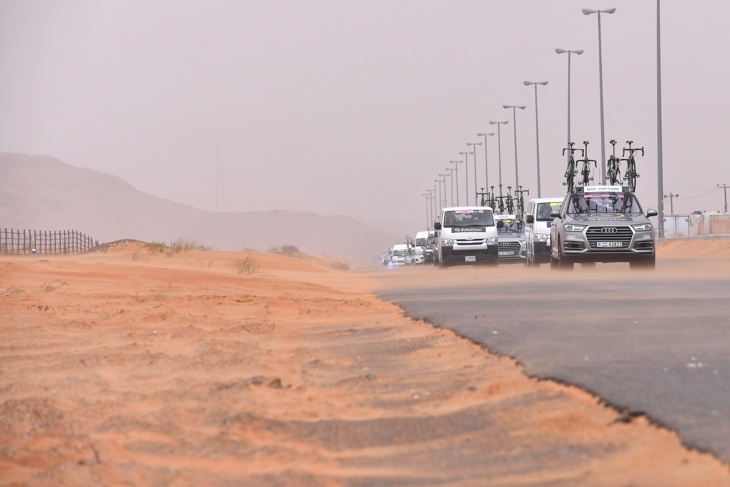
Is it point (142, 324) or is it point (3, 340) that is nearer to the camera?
point (3, 340)

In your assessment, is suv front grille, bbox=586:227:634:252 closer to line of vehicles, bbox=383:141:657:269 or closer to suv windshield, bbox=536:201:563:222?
line of vehicles, bbox=383:141:657:269

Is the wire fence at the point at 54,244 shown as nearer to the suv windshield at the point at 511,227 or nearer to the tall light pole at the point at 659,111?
the suv windshield at the point at 511,227

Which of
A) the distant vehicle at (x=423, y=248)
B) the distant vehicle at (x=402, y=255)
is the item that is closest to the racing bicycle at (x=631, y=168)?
the distant vehicle at (x=423, y=248)

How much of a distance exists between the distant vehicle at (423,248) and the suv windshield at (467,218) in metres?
15.7

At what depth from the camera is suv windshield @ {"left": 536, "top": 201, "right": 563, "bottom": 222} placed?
31.8m

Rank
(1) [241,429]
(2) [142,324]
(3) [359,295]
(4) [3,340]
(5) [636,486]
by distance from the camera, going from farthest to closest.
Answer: (3) [359,295] < (2) [142,324] < (4) [3,340] < (1) [241,429] < (5) [636,486]

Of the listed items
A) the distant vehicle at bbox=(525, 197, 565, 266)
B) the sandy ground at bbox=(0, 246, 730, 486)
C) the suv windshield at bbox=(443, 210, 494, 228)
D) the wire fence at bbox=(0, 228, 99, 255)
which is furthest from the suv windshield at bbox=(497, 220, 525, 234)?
the sandy ground at bbox=(0, 246, 730, 486)

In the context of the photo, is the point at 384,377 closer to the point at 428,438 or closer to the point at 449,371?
the point at 449,371

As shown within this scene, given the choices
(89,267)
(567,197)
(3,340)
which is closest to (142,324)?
(3,340)

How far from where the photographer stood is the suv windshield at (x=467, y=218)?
3406 cm

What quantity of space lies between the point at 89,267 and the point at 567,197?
12842 millimetres

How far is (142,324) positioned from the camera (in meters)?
10.7

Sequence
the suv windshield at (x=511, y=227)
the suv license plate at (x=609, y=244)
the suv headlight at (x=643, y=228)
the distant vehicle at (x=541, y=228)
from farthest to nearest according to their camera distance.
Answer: the suv windshield at (x=511, y=227), the distant vehicle at (x=541, y=228), the suv headlight at (x=643, y=228), the suv license plate at (x=609, y=244)

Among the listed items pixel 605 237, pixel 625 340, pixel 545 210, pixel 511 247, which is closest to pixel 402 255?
pixel 511 247
